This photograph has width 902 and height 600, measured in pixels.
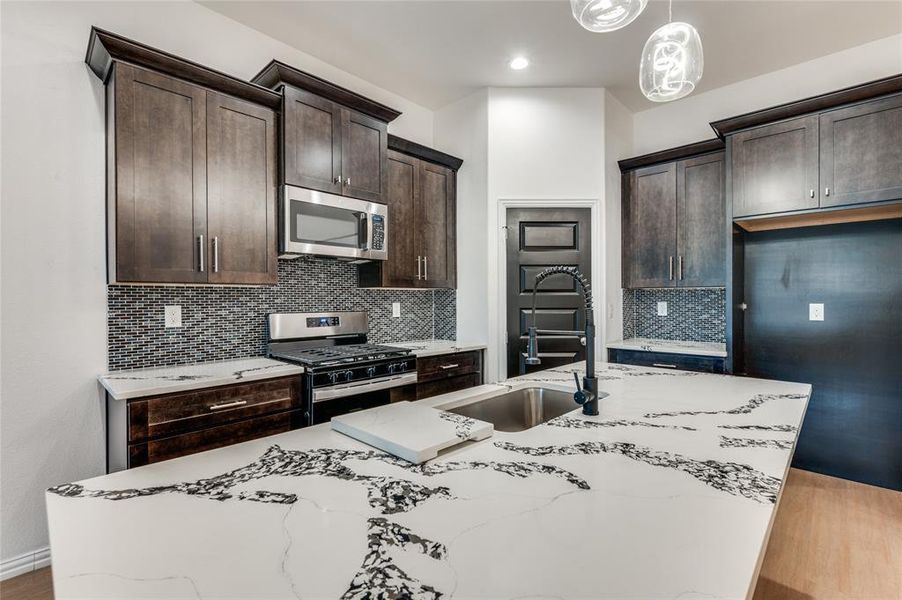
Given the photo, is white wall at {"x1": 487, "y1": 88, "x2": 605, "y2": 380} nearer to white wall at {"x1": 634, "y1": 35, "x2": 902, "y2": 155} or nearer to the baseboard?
white wall at {"x1": 634, "y1": 35, "x2": 902, "y2": 155}

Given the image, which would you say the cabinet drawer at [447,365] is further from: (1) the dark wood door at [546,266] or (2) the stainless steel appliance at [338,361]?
(1) the dark wood door at [546,266]

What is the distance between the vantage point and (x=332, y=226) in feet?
9.12

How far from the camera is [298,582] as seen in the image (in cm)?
58

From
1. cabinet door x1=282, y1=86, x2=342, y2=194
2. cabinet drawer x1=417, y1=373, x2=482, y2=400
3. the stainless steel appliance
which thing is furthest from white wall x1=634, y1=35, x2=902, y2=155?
the stainless steel appliance

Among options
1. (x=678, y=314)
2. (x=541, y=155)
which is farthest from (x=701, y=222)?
(x=541, y=155)

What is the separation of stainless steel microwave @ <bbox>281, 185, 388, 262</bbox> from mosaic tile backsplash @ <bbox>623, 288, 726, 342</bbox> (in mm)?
2294

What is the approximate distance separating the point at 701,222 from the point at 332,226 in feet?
9.07

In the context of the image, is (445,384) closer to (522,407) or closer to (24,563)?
(522,407)

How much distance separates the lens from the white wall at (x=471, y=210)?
3.66 metres

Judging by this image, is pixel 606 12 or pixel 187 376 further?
pixel 187 376

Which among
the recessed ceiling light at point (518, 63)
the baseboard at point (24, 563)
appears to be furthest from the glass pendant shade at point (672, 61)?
the baseboard at point (24, 563)

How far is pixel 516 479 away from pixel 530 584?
0.33 m

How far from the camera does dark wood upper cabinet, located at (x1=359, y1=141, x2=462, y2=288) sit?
3.32 meters

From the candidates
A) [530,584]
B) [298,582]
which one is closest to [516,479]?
[530,584]
